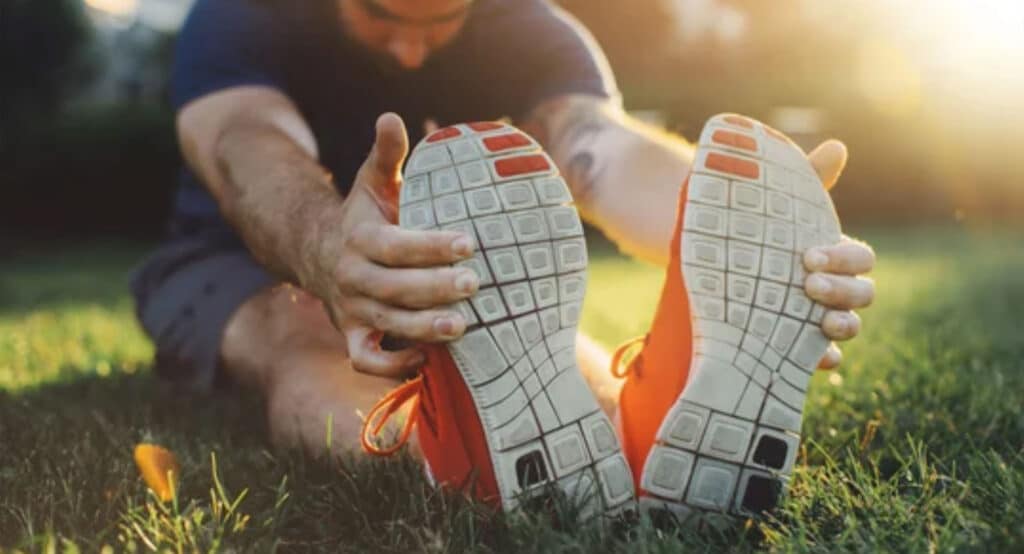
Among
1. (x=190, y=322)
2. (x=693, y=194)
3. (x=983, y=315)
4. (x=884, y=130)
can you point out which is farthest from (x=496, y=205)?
(x=884, y=130)

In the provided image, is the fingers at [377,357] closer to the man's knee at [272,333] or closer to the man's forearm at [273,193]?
the man's forearm at [273,193]

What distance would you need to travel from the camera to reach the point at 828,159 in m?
1.52

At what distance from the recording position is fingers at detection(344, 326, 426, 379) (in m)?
1.28

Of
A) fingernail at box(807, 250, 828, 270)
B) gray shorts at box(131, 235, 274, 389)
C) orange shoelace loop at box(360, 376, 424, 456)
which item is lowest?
gray shorts at box(131, 235, 274, 389)

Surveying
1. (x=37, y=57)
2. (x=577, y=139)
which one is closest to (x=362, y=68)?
(x=577, y=139)

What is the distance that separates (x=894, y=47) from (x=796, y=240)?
10.5 metres

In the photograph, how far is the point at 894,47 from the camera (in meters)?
10.9

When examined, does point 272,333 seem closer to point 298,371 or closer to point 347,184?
point 298,371

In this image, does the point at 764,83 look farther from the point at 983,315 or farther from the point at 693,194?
the point at 693,194

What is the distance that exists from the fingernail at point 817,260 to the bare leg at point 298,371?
0.72 meters

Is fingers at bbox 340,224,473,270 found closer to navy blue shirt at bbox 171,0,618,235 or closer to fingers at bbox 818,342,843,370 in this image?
fingers at bbox 818,342,843,370

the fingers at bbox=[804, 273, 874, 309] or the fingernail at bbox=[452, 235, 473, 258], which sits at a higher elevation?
the fingernail at bbox=[452, 235, 473, 258]

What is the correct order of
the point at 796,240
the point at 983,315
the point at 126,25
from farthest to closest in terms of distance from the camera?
1. the point at 126,25
2. the point at 983,315
3. the point at 796,240

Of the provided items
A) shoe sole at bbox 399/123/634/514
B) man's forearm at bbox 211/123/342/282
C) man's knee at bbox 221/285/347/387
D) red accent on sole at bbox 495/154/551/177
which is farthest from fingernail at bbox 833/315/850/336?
man's knee at bbox 221/285/347/387
